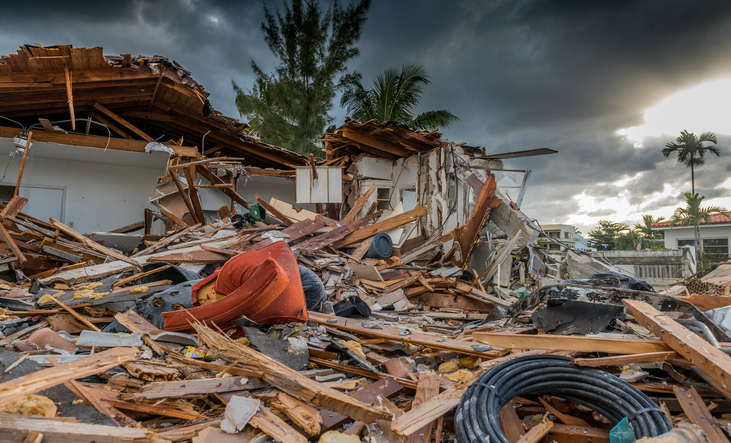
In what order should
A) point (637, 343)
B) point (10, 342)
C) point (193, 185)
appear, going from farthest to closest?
Result: point (193, 185)
point (10, 342)
point (637, 343)

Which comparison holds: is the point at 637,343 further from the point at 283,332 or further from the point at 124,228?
the point at 124,228

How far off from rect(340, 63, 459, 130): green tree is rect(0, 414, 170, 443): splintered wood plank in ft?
61.6

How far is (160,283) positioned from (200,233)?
129 inches

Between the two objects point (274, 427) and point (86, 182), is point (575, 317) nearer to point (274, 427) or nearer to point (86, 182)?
point (274, 427)

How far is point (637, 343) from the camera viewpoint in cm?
279

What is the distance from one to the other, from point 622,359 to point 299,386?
232cm

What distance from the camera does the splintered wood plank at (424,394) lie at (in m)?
2.17

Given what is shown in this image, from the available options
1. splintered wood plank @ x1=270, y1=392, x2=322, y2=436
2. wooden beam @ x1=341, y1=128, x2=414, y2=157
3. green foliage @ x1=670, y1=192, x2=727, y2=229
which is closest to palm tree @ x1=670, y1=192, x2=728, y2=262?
green foliage @ x1=670, y1=192, x2=727, y2=229

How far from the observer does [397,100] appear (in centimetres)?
1981

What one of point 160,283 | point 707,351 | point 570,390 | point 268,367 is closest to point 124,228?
point 160,283

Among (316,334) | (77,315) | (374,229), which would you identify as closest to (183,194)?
(374,229)

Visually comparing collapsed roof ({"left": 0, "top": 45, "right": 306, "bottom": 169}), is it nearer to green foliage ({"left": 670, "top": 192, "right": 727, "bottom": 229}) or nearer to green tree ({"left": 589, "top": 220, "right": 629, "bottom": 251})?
green foliage ({"left": 670, "top": 192, "right": 727, "bottom": 229})

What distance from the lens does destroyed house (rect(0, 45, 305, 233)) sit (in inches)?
299

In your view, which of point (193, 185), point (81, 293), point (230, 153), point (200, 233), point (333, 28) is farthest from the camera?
point (333, 28)
